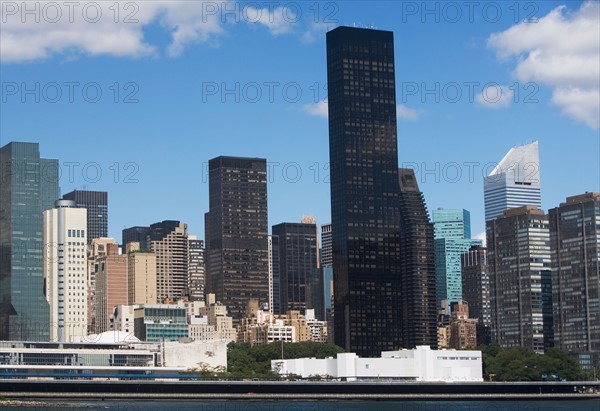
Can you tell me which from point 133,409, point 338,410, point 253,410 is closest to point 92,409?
point 133,409

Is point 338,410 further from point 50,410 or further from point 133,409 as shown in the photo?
point 50,410

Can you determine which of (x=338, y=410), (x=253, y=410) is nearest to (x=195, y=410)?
(x=253, y=410)

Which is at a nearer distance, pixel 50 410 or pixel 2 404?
pixel 50 410

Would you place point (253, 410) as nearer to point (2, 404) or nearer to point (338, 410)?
point (338, 410)

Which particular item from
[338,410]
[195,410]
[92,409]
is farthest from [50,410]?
[338,410]

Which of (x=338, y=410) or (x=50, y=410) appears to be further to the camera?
(x=338, y=410)

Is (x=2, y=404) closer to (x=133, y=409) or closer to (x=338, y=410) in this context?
(x=133, y=409)
